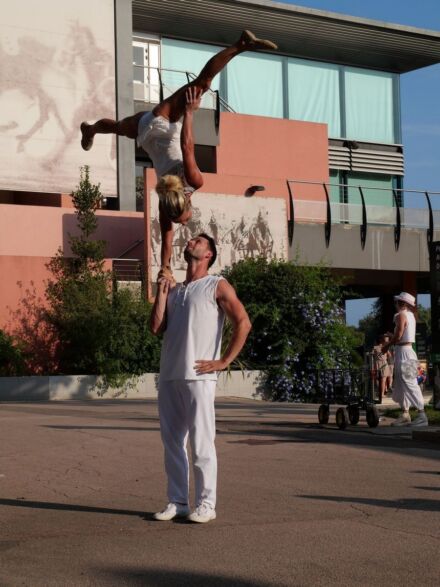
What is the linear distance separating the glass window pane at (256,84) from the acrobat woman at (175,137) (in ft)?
Result: 102

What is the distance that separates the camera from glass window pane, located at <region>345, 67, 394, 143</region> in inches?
1623

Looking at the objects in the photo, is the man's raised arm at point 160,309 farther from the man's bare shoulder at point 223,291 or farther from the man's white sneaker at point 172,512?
the man's white sneaker at point 172,512

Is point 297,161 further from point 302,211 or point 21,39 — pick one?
point 21,39

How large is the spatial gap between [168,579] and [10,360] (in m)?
20.6

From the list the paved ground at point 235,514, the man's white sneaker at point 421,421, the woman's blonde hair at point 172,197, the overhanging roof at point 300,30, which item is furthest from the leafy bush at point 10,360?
the woman's blonde hair at point 172,197

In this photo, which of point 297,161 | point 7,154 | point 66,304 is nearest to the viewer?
point 66,304

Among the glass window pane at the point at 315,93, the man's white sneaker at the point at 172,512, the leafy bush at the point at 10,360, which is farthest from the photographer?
the glass window pane at the point at 315,93

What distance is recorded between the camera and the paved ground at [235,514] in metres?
5.91

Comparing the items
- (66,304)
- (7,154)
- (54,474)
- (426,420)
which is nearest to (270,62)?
(7,154)

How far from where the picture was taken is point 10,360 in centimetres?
2573

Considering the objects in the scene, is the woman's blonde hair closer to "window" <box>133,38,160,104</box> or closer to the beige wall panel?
the beige wall panel

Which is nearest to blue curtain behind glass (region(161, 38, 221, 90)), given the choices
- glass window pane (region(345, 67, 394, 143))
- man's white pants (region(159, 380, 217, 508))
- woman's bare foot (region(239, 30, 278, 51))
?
glass window pane (region(345, 67, 394, 143))

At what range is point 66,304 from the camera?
2659 cm

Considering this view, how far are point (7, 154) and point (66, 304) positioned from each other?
6.46 meters
